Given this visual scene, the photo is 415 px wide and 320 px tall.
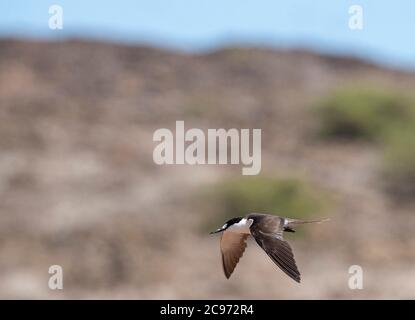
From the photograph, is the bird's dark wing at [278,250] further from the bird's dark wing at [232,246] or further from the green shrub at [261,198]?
the green shrub at [261,198]

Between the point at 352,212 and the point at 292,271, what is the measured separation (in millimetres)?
15196

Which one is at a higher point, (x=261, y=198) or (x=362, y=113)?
(x=362, y=113)

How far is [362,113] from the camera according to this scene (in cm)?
3181

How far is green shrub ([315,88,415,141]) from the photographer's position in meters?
31.2

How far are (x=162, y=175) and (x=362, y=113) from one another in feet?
18.7

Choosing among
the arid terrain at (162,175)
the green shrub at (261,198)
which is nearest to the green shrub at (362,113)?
the arid terrain at (162,175)

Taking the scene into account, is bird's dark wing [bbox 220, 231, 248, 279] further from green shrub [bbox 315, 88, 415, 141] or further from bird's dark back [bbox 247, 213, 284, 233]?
green shrub [bbox 315, 88, 415, 141]

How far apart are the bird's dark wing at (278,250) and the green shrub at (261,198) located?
1349cm

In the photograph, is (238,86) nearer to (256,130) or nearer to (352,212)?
(256,130)

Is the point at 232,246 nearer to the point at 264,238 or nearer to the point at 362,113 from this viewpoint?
the point at 264,238

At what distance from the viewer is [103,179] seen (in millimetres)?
27281

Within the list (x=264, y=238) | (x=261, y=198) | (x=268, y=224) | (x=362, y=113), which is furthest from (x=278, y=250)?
(x=362, y=113)

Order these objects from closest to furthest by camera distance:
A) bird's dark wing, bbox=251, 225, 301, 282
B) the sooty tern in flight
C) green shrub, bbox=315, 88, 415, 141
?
→ bird's dark wing, bbox=251, 225, 301, 282 < the sooty tern in flight < green shrub, bbox=315, 88, 415, 141

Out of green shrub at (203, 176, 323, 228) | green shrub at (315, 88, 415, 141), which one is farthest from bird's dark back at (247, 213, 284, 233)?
green shrub at (315, 88, 415, 141)
